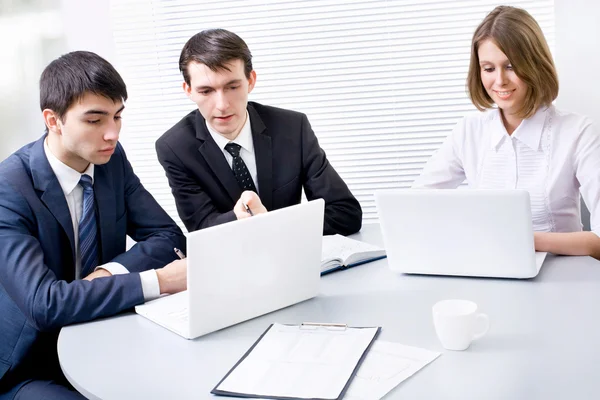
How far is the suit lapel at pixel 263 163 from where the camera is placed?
2383 mm

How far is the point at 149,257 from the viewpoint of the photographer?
193 cm

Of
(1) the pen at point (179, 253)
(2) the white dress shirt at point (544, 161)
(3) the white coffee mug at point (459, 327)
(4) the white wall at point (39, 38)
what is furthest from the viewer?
(4) the white wall at point (39, 38)

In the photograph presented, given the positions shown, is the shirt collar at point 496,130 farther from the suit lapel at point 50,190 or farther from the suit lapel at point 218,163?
the suit lapel at point 50,190

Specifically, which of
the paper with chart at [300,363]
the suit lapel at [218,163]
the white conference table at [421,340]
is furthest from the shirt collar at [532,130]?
the paper with chart at [300,363]

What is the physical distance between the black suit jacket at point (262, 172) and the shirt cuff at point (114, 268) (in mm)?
462

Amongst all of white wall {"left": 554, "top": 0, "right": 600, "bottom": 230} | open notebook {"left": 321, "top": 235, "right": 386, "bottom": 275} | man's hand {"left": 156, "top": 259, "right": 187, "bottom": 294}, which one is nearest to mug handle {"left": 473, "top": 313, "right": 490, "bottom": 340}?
open notebook {"left": 321, "top": 235, "right": 386, "bottom": 275}

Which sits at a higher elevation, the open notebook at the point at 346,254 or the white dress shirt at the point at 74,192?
the white dress shirt at the point at 74,192

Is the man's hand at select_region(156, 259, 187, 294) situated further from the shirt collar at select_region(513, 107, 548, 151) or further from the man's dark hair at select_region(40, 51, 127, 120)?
the shirt collar at select_region(513, 107, 548, 151)

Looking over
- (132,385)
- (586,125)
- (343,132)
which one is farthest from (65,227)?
(343,132)

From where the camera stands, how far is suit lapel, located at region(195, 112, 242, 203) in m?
2.34

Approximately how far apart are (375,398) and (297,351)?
0.78 ft

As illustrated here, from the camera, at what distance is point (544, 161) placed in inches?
84.4

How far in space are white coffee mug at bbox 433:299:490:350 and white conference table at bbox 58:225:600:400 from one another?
19 millimetres

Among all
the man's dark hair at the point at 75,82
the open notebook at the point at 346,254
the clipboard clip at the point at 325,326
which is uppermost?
the man's dark hair at the point at 75,82
